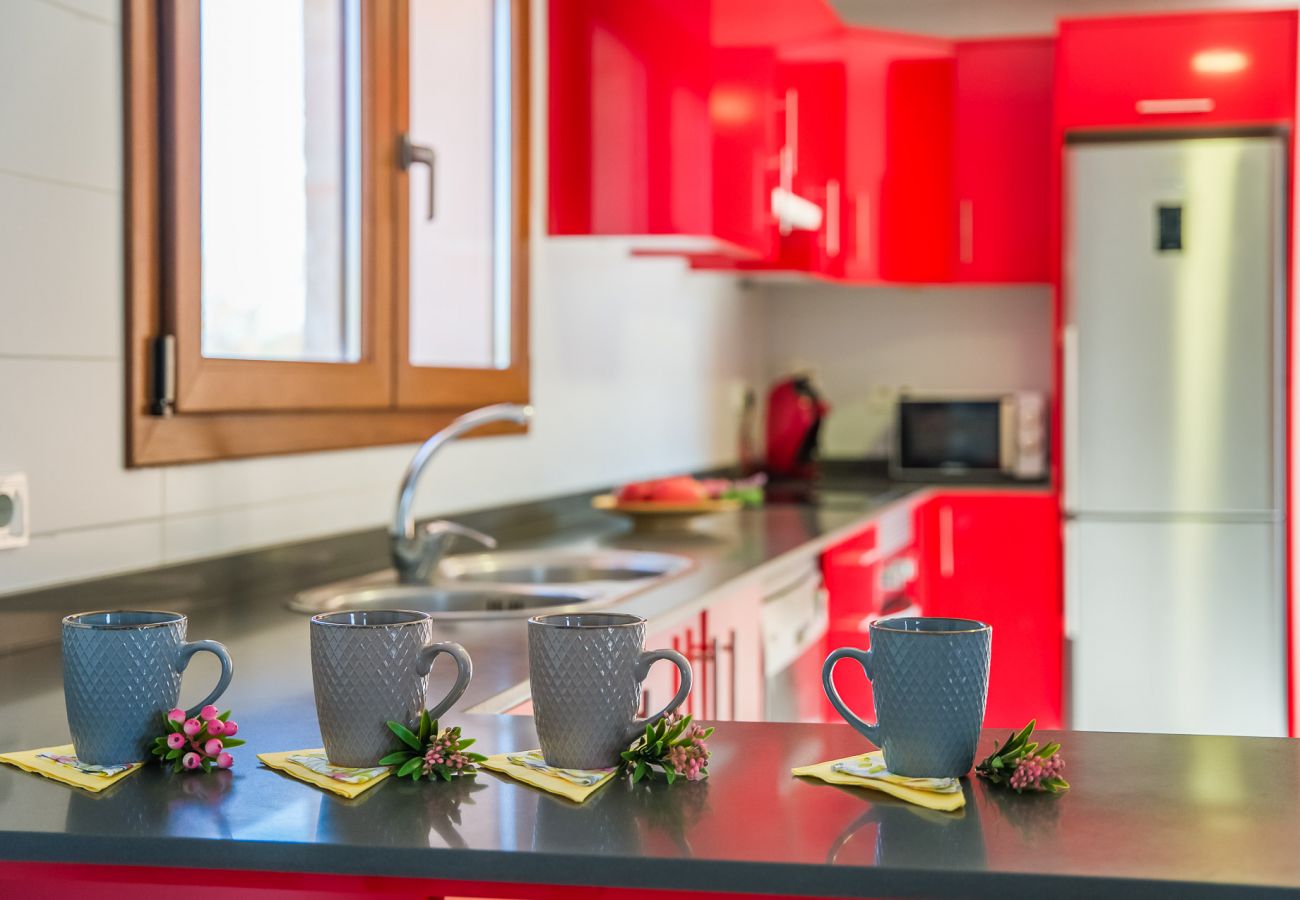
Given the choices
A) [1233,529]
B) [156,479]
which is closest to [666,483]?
[156,479]

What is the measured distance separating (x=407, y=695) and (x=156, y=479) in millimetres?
1009

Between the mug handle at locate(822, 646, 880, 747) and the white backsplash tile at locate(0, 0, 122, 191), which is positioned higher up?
the white backsplash tile at locate(0, 0, 122, 191)

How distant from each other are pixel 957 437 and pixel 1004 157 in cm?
90

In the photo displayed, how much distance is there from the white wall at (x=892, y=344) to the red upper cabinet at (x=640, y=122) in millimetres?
2012

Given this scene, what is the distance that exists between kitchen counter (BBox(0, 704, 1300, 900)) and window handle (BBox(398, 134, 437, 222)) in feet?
5.33

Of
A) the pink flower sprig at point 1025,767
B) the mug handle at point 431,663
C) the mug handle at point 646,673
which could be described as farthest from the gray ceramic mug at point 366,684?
the pink flower sprig at point 1025,767

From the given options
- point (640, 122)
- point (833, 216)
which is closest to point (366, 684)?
point (640, 122)

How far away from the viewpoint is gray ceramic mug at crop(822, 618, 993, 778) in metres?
0.96

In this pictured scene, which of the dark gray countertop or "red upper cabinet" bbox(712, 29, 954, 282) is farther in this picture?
"red upper cabinet" bbox(712, 29, 954, 282)

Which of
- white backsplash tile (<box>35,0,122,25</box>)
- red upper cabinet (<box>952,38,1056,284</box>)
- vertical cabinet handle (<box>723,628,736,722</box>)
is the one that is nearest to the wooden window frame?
white backsplash tile (<box>35,0,122,25</box>)

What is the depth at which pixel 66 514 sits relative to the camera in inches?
68.2

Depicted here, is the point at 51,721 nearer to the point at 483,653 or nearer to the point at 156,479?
the point at 483,653

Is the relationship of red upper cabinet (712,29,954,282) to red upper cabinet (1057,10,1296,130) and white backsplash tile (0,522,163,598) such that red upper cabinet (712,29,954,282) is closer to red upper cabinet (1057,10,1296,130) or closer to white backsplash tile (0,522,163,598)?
red upper cabinet (1057,10,1296,130)

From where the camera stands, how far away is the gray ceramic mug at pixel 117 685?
1.02m
